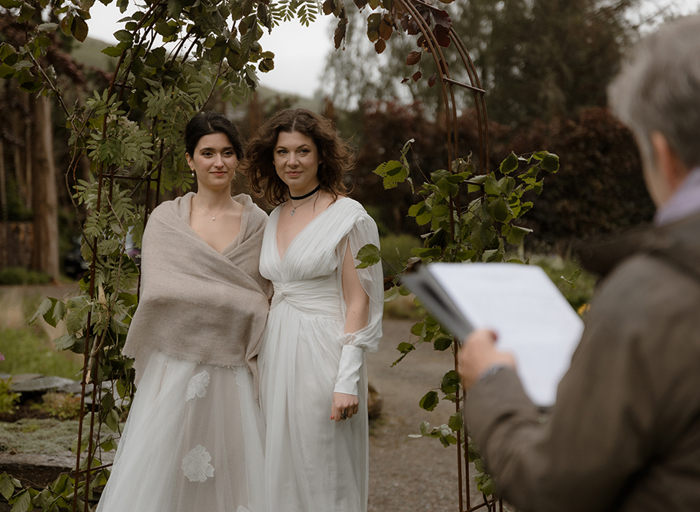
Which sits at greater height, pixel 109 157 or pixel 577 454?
pixel 109 157

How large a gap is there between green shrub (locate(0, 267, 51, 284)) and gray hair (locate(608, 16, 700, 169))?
16661mm

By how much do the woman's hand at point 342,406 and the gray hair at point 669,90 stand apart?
5.95 feet

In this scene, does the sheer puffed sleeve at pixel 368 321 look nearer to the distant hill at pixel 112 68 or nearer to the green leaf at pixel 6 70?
the distant hill at pixel 112 68

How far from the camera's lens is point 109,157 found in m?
2.91

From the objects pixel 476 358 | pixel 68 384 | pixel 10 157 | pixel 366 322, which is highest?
pixel 10 157

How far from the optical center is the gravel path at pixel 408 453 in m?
4.43

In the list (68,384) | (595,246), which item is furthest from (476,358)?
(68,384)

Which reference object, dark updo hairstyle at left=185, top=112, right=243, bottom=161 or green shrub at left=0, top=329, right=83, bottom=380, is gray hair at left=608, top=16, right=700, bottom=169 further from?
green shrub at left=0, top=329, right=83, bottom=380

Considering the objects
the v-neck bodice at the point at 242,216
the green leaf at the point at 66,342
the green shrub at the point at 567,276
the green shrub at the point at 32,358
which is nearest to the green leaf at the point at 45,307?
the green leaf at the point at 66,342

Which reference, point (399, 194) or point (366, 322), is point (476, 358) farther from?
point (399, 194)

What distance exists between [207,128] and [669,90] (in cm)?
236

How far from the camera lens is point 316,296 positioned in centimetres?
283

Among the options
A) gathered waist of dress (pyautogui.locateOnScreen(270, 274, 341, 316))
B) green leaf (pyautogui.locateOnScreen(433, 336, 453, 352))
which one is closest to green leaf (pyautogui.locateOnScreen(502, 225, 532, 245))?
green leaf (pyautogui.locateOnScreen(433, 336, 453, 352))

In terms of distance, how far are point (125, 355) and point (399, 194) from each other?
12.5 meters
